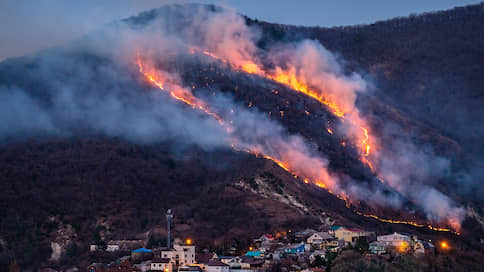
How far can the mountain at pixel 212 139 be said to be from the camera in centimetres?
8694

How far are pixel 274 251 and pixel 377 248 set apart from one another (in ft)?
34.2

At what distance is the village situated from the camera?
226ft

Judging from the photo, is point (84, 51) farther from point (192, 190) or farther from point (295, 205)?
point (295, 205)

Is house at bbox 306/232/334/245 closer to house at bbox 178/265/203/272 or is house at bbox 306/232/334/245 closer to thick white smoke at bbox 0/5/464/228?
house at bbox 178/265/203/272

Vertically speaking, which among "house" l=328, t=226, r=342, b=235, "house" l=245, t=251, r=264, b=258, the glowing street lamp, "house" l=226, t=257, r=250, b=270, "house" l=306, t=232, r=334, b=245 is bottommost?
"house" l=226, t=257, r=250, b=270

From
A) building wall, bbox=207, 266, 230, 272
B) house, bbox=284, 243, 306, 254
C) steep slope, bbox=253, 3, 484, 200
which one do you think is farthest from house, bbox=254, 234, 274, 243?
steep slope, bbox=253, 3, 484, 200

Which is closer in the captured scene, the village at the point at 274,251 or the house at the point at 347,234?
the village at the point at 274,251

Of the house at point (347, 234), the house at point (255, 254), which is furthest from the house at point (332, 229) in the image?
the house at point (255, 254)

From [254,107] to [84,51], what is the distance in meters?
39.3

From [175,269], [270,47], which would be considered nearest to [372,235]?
[175,269]

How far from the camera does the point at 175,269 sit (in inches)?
2773

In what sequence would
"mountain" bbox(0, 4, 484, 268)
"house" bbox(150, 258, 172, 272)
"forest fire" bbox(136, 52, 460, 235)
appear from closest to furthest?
1. "house" bbox(150, 258, 172, 272)
2. "mountain" bbox(0, 4, 484, 268)
3. "forest fire" bbox(136, 52, 460, 235)

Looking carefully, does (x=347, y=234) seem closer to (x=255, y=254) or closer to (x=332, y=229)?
(x=332, y=229)

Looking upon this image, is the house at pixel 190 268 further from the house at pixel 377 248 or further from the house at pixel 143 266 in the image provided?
the house at pixel 377 248
